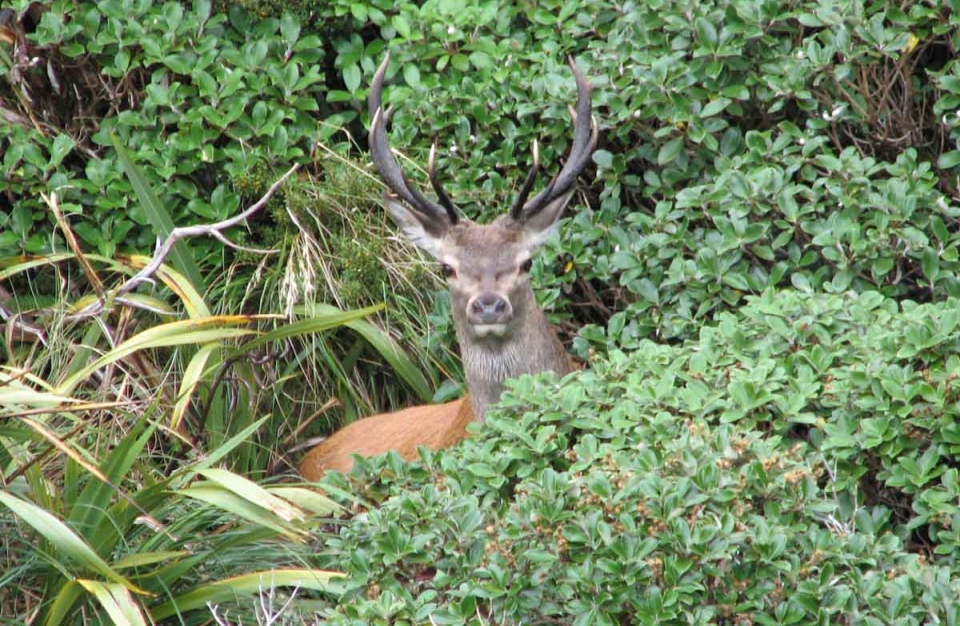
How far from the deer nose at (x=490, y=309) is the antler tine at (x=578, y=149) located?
444 millimetres

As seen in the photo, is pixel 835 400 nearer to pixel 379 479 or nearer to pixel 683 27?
pixel 379 479

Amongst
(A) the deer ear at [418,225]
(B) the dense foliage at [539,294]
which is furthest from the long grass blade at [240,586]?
(A) the deer ear at [418,225]

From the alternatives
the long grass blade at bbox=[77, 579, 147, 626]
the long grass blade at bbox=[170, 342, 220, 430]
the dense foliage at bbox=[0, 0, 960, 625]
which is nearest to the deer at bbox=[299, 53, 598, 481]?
the dense foliage at bbox=[0, 0, 960, 625]

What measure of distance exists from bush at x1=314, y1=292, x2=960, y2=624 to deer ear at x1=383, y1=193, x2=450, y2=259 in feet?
4.94

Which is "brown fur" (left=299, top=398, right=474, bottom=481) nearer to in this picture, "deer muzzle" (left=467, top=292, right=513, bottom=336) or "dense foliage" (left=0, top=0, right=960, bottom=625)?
"dense foliage" (left=0, top=0, right=960, bottom=625)

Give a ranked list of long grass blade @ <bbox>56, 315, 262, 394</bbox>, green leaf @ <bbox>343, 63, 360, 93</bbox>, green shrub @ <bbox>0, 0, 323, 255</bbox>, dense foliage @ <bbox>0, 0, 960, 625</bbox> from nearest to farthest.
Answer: dense foliage @ <bbox>0, 0, 960, 625</bbox>
long grass blade @ <bbox>56, 315, 262, 394</bbox>
green shrub @ <bbox>0, 0, 323, 255</bbox>
green leaf @ <bbox>343, 63, 360, 93</bbox>

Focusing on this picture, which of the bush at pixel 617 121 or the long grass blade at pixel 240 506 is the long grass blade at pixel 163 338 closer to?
the long grass blade at pixel 240 506

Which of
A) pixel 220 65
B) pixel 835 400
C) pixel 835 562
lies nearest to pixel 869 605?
pixel 835 562

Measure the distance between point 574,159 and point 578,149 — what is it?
5cm

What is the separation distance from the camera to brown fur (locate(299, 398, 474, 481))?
618 centimetres

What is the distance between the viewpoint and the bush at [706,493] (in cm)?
387

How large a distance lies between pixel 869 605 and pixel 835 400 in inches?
31.3

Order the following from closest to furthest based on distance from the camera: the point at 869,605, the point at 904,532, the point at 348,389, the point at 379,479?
the point at 869,605 → the point at 904,532 → the point at 379,479 → the point at 348,389

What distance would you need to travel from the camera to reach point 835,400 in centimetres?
448
